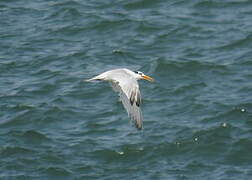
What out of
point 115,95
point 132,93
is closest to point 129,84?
point 132,93

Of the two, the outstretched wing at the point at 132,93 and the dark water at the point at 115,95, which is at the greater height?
the outstretched wing at the point at 132,93

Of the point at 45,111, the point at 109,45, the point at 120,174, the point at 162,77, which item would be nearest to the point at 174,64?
the point at 162,77

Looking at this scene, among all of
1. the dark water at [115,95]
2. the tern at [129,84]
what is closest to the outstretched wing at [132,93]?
the tern at [129,84]

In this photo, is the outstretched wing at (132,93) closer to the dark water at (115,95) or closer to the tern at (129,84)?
the tern at (129,84)

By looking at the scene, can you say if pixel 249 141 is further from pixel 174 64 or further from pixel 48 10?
pixel 48 10

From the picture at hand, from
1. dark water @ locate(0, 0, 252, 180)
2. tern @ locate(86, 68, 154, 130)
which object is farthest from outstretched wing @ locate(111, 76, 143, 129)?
dark water @ locate(0, 0, 252, 180)

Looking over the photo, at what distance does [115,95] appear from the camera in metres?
20.7

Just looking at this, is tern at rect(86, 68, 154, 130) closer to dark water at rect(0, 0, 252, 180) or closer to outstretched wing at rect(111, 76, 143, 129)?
outstretched wing at rect(111, 76, 143, 129)

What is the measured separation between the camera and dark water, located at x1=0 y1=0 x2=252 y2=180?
18.0 metres

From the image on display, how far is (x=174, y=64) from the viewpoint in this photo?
21.8 metres

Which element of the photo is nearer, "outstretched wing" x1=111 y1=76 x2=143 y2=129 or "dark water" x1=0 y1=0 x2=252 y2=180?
"outstretched wing" x1=111 y1=76 x2=143 y2=129

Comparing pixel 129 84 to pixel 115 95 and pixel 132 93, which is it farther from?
pixel 115 95

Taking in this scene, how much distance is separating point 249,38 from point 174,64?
240 centimetres

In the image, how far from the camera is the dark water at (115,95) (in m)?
18.0
